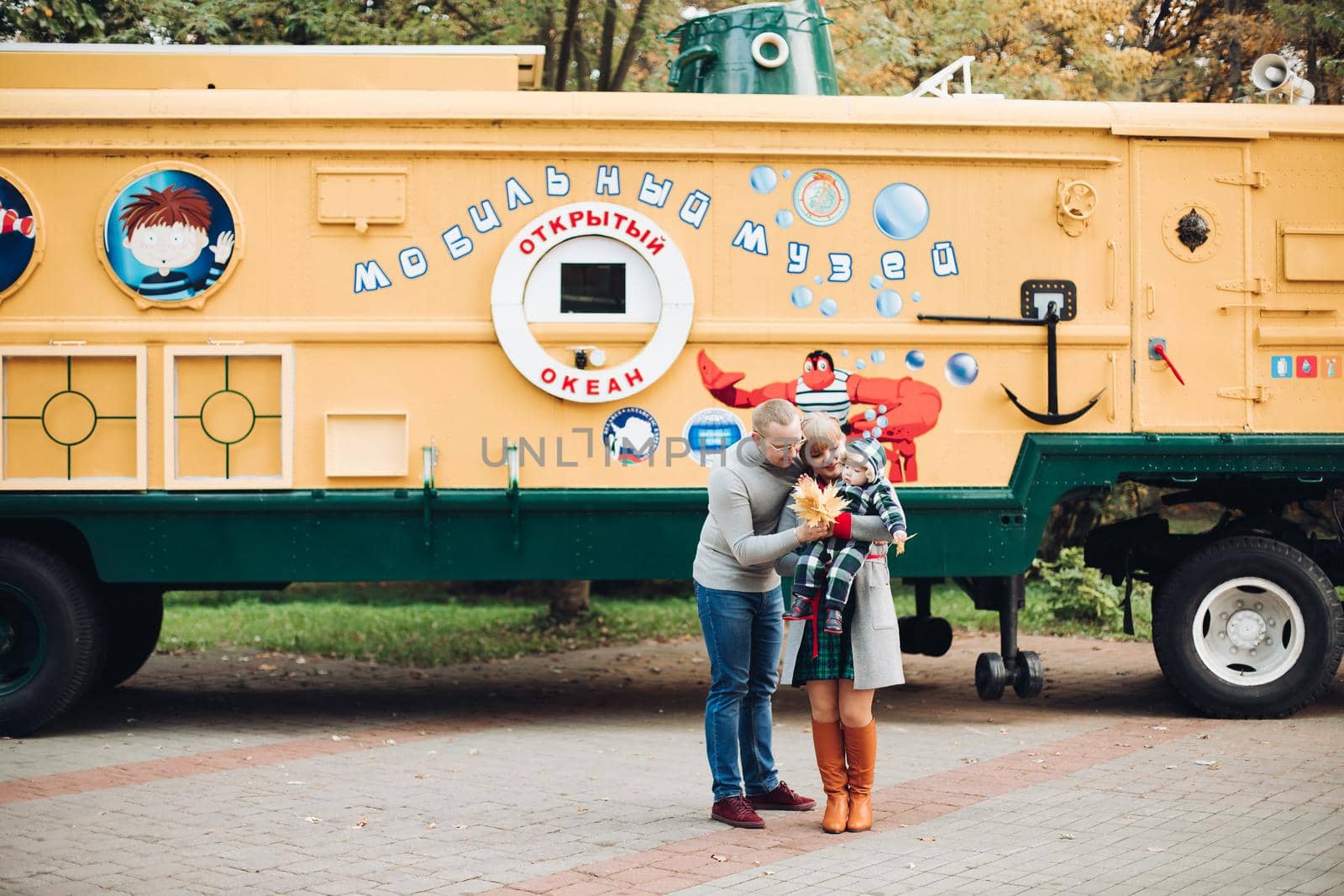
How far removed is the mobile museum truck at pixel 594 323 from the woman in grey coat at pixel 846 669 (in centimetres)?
230

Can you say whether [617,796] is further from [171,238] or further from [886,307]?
[171,238]

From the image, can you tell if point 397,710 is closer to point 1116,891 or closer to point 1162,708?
point 1162,708

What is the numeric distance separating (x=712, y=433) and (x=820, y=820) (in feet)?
8.44

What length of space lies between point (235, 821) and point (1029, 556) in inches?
176

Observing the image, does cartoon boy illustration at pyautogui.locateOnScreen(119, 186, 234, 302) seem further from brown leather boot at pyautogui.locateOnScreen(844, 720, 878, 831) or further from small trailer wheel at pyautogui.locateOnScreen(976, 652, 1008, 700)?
small trailer wheel at pyautogui.locateOnScreen(976, 652, 1008, 700)

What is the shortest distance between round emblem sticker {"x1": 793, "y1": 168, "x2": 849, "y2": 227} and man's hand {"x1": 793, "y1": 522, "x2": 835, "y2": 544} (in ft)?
9.93

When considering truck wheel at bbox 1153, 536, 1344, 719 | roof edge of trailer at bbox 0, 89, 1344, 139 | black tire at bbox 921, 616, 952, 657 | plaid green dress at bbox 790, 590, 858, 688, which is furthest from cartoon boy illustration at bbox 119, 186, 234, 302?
truck wheel at bbox 1153, 536, 1344, 719

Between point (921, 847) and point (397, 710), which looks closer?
point (921, 847)

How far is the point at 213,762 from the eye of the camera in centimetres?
728

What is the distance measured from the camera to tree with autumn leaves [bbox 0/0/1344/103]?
1134 cm

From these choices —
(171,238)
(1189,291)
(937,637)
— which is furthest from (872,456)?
(171,238)

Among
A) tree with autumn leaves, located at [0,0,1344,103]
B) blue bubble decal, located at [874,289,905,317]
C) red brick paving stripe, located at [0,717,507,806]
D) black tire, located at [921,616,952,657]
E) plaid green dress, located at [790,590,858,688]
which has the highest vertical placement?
tree with autumn leaves, located at [0,0,1344,103]

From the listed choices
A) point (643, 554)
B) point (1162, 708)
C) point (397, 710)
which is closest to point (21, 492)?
point (397, 710)

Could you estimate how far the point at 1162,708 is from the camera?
28.3 ft
